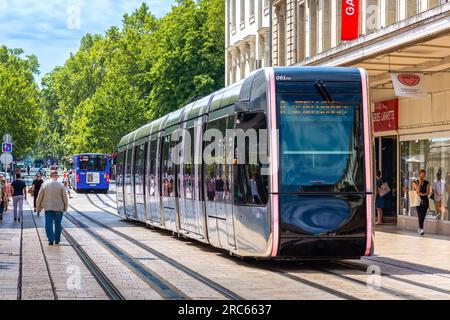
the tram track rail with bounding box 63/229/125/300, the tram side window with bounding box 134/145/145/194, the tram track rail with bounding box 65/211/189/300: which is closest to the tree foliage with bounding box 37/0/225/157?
the tram side window with bounding box 134/145/145/194

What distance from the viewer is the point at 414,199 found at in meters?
29.5

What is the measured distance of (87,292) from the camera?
13.2 meters

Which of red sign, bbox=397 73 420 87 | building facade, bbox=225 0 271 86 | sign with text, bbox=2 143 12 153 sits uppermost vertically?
building facade, bbox=225 0 271 86

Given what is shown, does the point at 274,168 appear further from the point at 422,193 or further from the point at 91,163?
the point at 91,163

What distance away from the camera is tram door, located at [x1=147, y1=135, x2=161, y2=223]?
27.8m

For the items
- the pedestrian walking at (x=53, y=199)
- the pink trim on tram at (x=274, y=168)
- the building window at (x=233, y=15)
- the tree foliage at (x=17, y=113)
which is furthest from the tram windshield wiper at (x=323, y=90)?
the tree foliage at (x=17, y=113)

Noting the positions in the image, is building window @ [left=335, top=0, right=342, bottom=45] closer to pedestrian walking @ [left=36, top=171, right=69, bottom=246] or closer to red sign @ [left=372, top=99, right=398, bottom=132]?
red sign @ [left=372, top=99, right=398, bottom=132]

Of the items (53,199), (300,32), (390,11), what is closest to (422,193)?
(390,11)

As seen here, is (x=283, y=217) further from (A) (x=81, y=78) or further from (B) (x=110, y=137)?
(A) (x=81, y=78)

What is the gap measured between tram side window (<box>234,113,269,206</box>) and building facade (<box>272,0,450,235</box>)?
6.26 m

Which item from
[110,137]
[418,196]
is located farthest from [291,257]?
[110,137]

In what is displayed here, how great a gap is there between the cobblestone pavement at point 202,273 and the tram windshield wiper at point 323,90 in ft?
8.70

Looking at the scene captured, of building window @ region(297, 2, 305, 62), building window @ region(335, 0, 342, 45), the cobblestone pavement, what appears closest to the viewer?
the cobblestone pavement

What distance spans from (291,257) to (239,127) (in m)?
2.35
